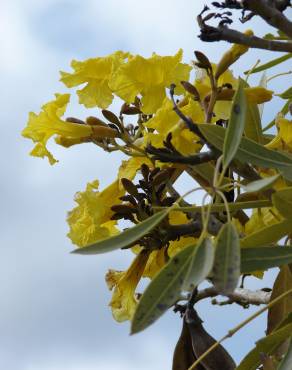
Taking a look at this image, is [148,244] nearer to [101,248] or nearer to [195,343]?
[195,343]

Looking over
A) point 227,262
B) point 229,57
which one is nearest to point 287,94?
point 229,57

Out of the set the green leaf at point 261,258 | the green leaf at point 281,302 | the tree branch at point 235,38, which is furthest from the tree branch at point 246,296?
the tree branch at point 235,38

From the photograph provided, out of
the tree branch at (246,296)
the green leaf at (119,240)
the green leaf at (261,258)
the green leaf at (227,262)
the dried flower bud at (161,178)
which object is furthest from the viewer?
the tree branch at (246,296)

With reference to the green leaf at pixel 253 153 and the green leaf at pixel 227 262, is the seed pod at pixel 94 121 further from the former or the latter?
the green leaf at pixel 227 262

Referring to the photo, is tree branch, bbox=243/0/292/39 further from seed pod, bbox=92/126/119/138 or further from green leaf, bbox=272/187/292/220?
seed pod, bbox=92/126/119/138

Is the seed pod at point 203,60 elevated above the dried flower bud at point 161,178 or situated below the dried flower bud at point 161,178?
above

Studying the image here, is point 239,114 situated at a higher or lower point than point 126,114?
lower

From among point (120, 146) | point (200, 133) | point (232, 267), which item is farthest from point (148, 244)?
point (232, 267)

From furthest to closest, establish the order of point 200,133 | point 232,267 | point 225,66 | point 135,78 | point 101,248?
point 135,78 < point 225,66 < point 200,133 < point 101,248 < point 232,267
